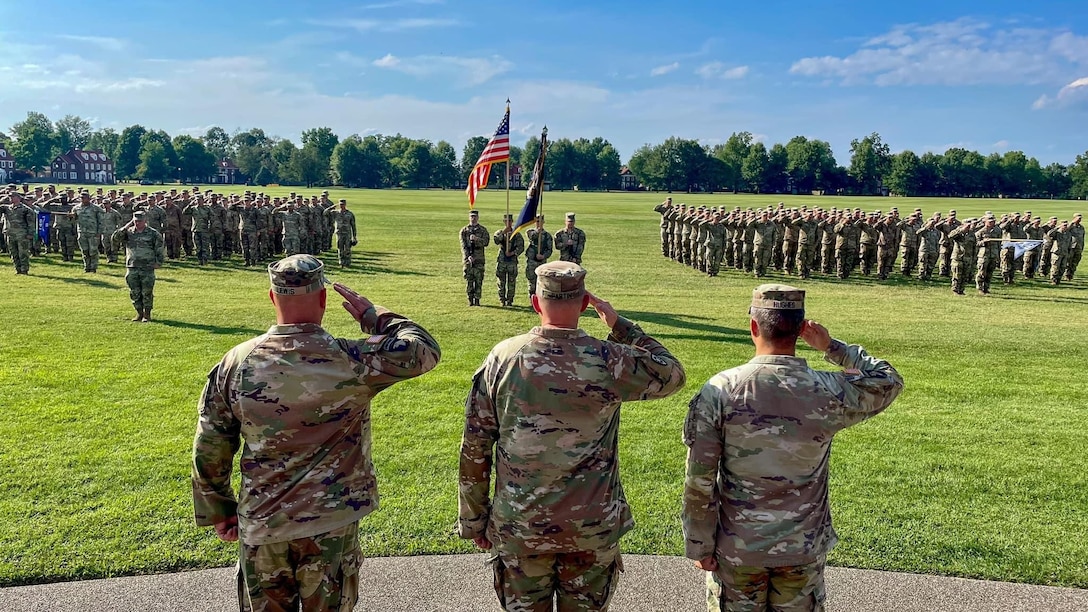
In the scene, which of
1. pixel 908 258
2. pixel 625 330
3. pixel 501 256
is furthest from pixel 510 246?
pixel 908 258

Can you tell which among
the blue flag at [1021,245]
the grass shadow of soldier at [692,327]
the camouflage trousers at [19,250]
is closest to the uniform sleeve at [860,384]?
the grass shadow of soldier at [692,327]

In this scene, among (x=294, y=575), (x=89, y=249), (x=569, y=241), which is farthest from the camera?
(x=89, y=249)

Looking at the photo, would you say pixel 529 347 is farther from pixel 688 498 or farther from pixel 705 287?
pixel 705 287

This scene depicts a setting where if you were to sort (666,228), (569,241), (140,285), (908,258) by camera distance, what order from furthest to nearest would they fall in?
→ 1. (666,228)
2. (908,258)
3. (569,241)
4. (140,285)

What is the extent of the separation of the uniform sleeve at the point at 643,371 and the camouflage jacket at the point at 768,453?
14 centimetres

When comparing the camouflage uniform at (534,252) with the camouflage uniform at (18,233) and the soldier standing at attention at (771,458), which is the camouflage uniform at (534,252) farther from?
the camouflage uniform at (18,233)

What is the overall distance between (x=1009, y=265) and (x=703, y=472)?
2104 centimetres

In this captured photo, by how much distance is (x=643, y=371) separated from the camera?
10.5 ft

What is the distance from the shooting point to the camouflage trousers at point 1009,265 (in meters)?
20.3

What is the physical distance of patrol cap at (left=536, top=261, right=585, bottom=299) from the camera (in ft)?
10.3

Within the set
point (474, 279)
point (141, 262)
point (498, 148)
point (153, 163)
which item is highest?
point (153, 163)

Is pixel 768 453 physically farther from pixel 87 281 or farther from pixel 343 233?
pixel 343 233

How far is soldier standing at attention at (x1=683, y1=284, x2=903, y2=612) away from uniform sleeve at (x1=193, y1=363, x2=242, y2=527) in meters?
1.94

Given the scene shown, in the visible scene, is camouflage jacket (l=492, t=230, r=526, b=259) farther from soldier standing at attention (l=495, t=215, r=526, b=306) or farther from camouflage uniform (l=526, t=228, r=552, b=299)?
camouflage uniform (l=526, t=228, r=552, b=299)
